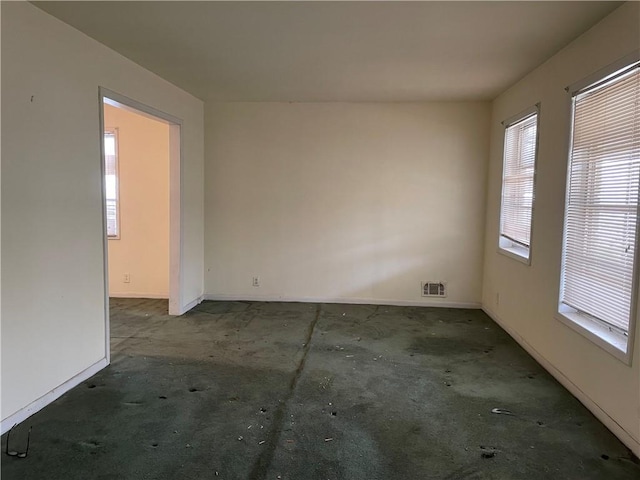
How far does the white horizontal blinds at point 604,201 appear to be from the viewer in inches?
93.7

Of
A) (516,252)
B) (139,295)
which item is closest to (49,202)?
(139,295)

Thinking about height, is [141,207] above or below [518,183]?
below

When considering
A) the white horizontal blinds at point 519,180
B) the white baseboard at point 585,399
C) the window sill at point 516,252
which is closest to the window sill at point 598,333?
the white baseboard at point 585,399

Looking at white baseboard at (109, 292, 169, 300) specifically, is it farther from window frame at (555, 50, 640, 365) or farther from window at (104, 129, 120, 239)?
window frame at (555, 50, 640, 365)

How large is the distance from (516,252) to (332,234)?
2.08 metres

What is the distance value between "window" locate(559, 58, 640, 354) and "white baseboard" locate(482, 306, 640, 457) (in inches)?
16.1

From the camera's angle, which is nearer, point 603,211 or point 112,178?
point 603,211

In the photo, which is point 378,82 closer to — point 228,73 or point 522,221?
point 228,73

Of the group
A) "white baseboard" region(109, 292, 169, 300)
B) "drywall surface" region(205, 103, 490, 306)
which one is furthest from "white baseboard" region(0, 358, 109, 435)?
"drywall surface" region(205, 103, 490, 306)

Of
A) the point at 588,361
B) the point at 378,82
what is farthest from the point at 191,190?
the point at 588,361

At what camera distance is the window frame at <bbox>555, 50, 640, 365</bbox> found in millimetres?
2275

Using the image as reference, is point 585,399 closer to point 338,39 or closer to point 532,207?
point 532,207

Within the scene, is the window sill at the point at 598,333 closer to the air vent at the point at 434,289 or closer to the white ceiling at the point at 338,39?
the white ceiling at the point at 338,39

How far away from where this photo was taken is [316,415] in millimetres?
2596
